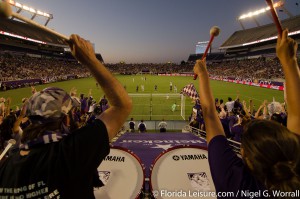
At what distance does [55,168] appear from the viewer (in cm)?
138

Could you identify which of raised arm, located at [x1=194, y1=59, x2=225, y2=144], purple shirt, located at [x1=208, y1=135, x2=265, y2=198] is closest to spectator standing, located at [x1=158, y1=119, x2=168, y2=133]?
raised arm, located at [x1=194, y1=59, x2=225, y2=144]

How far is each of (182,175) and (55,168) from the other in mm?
2211

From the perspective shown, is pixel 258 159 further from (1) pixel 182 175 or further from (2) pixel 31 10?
(2) pixel 31 10

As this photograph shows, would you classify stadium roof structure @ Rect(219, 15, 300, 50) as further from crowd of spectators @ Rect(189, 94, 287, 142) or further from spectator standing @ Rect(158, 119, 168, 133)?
crowd of spectators @ Rect(189, 94, 287, 142)

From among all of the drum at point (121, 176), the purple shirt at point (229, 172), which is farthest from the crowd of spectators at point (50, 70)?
the purple shirt at point (229, 172)

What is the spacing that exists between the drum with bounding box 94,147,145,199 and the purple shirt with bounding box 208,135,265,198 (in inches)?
73.1

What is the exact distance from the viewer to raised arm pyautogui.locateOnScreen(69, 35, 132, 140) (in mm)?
1514

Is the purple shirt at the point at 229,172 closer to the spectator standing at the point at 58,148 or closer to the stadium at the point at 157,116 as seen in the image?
the spectator standing at the point at 58,148

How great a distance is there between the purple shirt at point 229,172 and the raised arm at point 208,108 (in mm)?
142

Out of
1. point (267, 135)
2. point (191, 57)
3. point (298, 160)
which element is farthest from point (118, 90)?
point (191, 57)

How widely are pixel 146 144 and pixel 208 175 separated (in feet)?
16.5

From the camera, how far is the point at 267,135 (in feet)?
4.12

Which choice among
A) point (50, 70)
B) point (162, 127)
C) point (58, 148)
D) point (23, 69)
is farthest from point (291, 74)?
point (50, 70)

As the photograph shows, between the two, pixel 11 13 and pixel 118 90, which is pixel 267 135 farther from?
pixel 11 13
